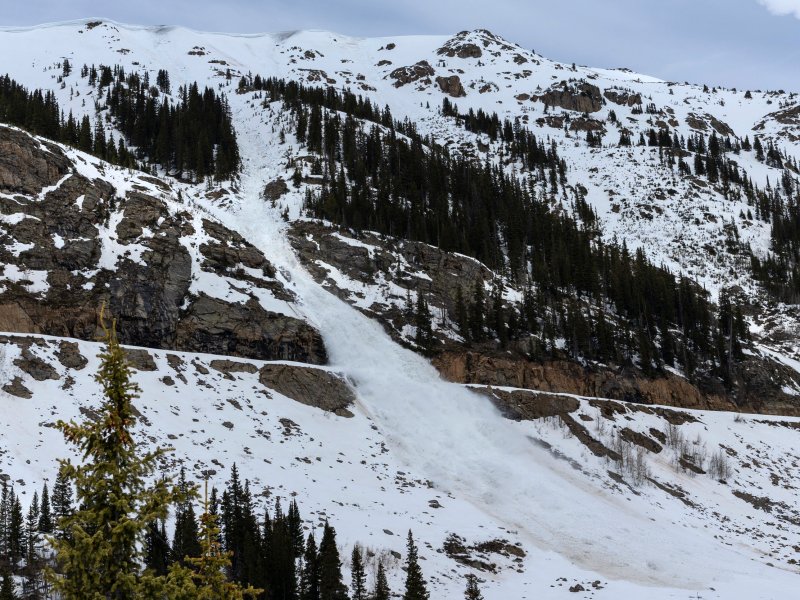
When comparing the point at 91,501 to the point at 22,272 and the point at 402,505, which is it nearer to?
the point at 402,505

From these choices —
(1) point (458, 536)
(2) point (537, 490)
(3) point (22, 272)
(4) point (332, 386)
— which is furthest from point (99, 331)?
(2) point (537, 490)

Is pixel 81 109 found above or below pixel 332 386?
above

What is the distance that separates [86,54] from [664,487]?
159 m

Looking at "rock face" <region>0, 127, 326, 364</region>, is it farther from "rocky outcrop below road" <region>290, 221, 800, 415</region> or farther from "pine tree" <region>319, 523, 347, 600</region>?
"pine tree" <region>319, 523, 347, 600</region>

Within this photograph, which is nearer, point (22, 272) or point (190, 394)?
point (190, 394)

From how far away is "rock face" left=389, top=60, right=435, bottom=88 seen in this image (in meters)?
179

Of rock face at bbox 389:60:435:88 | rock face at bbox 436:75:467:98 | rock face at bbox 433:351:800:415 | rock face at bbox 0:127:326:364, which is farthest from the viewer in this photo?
rock face at bbox 389:60:435:88

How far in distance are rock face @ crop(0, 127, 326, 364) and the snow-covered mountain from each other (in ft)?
0.64

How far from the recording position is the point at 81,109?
370 feet

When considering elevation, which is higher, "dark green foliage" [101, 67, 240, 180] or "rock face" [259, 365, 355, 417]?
"dark green foliage" [101, 67, 240, 180]

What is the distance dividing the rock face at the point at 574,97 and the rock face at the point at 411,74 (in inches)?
1296

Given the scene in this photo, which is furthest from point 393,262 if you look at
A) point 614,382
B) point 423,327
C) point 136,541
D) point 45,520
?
point 136,541

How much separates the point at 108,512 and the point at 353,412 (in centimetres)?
4270

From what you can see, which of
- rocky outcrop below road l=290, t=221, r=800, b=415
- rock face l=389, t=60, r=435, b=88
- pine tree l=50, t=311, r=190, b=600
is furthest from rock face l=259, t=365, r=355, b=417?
rock face l=389, t=60, r=435, b=88
